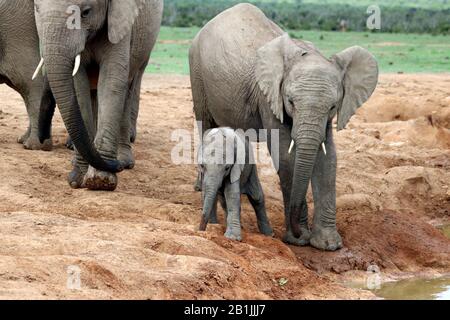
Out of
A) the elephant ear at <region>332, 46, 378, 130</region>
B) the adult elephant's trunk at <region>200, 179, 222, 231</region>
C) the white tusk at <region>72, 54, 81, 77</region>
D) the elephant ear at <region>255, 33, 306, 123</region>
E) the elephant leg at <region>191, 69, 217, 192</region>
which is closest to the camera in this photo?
the adult elephant's trunk at <region>200, 179, 222, 231</region>

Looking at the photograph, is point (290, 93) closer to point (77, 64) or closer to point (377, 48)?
Result: point (77, 64)

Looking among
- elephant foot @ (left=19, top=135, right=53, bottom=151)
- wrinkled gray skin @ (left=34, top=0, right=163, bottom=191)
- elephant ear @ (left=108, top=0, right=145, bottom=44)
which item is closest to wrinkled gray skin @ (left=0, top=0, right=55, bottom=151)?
elephant foot @ (left=19, top=135, right=53, bottom=151)

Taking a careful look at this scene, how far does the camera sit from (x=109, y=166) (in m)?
9.48

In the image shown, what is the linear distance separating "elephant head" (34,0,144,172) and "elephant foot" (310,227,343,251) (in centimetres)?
180

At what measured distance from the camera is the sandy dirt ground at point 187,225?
22.7ft

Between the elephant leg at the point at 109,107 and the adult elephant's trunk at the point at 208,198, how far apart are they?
125 centimetres

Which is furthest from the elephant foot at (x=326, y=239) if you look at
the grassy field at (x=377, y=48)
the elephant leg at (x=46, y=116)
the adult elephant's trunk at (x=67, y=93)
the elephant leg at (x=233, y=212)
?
the grassy field at (x=377, y=48)

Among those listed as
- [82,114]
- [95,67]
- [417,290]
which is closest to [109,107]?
[82,114]

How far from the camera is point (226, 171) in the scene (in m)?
8.68

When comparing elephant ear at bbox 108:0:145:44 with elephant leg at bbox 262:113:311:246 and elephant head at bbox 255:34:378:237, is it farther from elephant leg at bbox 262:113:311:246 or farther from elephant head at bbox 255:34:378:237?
elephant leg at bbox 262:113:311:246

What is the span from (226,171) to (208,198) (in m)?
0.27

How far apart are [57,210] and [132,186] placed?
146cm

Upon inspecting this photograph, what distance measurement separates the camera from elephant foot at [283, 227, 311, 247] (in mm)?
9070
